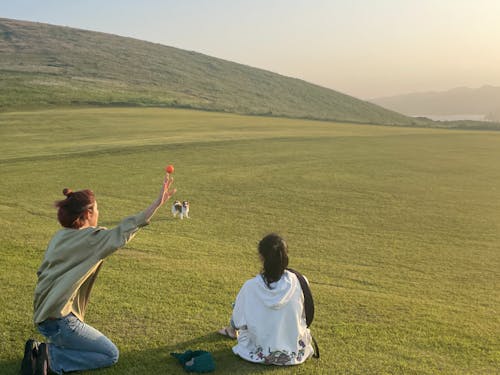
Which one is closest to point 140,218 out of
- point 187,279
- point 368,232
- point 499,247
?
point 187,279

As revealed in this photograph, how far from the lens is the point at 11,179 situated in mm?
18344

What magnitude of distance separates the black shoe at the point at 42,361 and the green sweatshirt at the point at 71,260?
1.11ft

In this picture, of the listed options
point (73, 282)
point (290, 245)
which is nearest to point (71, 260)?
point (73, 282)

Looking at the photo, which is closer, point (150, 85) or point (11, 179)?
point (11, 179)

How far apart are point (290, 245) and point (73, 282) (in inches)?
279

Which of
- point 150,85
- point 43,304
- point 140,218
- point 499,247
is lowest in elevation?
point 499,247

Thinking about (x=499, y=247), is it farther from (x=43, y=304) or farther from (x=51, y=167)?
(x=51, y=167)

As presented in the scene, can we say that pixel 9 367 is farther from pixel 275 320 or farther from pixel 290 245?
pixel 290 245

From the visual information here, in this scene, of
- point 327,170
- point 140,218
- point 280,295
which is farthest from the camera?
point 327,170

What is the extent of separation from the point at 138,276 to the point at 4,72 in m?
77.8

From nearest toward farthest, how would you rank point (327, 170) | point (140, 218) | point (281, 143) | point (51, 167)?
point (140, 218) < point (51, 167) < point (327, 170) < point (281, 143)

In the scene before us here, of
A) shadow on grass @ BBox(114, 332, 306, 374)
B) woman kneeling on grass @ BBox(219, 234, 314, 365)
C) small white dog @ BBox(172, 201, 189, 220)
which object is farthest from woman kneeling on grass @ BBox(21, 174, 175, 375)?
small white dog @ BBox(172, 201, 189, 220)

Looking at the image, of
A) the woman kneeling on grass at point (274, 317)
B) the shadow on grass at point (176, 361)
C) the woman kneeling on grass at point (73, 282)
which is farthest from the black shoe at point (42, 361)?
the woman kneeling on grass at point (274, 317)

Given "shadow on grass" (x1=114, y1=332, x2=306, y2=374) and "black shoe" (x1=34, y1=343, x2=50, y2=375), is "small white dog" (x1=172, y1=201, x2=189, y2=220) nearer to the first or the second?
"shadow on grass" (x1=114, y1=332, x2=306, y2=374)
